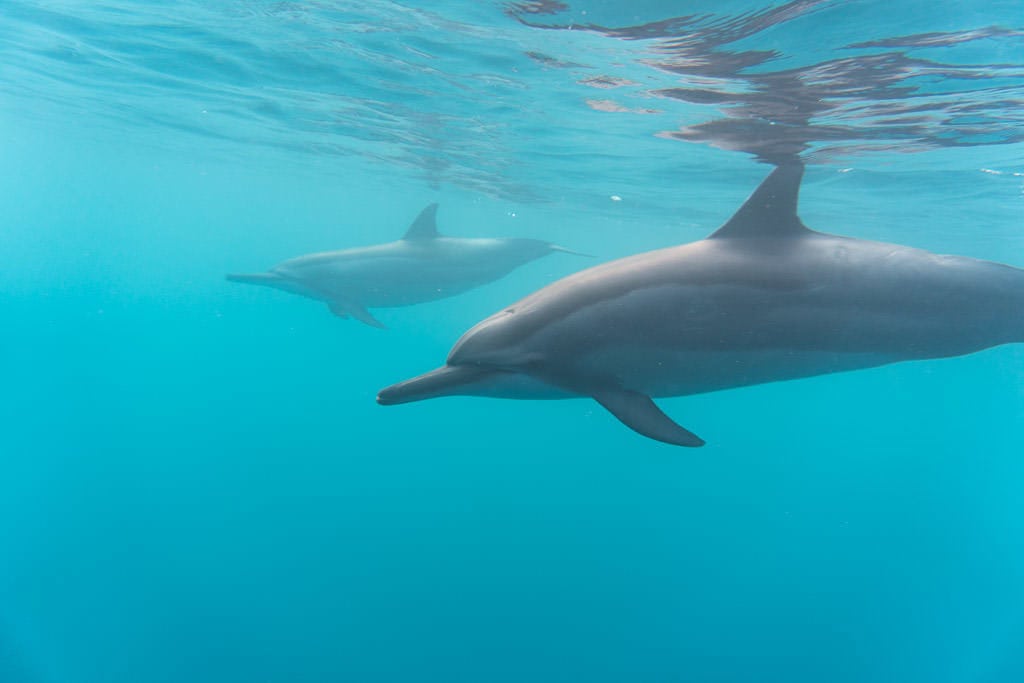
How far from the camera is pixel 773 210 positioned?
4574mm

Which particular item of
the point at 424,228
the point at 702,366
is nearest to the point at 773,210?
the point at 702,366

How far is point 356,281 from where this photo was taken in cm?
1341

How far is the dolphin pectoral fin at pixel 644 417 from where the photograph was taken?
3.85 metres

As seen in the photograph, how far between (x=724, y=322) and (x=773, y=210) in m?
1.09

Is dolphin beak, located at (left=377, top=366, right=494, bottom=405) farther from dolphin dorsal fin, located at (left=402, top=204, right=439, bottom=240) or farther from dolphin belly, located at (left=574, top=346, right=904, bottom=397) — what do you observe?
dolphin dorsal fin, located at (left=402, top=204, right=439, bottom=240)

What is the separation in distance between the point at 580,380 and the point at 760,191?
1970 millimetres

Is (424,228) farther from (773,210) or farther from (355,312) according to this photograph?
(773,210)

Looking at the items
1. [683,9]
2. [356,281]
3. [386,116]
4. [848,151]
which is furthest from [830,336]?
[386,116]

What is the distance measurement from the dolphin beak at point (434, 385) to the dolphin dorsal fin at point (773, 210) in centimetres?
213

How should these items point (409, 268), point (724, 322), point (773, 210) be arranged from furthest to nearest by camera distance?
point (409, 268), point (773, 210), point (724, 322)

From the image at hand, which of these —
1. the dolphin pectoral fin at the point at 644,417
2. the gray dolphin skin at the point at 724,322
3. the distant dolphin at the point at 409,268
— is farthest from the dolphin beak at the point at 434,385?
the distant dolphin at the point at 409,268

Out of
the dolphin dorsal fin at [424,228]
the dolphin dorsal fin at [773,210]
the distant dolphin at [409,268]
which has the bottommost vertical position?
the distant dolphin at [409,268]

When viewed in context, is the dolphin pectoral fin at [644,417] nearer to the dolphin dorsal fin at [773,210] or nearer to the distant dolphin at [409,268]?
the dolphin dorsal fin at [773,210]

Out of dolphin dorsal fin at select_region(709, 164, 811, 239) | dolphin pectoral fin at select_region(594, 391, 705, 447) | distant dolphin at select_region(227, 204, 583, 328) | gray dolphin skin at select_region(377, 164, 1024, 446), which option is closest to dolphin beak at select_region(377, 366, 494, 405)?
gray dolphin skin at select_region(377, 164, 1024, 446)
